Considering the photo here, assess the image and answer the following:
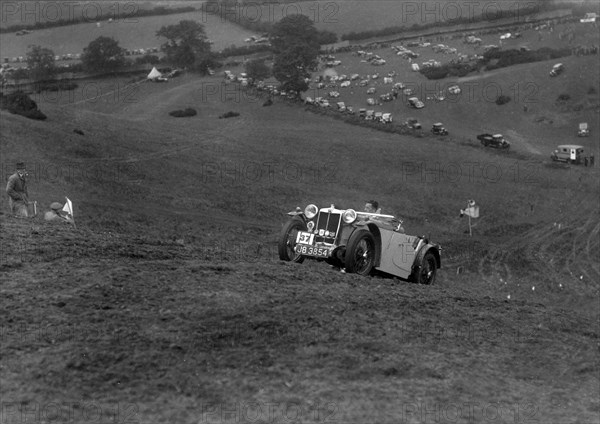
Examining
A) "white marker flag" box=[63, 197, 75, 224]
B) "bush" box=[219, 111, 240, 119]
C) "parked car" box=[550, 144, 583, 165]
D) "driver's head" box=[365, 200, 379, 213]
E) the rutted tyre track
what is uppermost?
"driver's head" box=[365, 200, 379, 213]

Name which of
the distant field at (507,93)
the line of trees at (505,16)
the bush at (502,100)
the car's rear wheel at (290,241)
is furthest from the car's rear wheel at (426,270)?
the line of trees at (505,16)

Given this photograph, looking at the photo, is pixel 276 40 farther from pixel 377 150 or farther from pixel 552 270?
pixel 552 270

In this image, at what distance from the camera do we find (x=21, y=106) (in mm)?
46031

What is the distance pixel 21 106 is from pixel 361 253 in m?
34.9

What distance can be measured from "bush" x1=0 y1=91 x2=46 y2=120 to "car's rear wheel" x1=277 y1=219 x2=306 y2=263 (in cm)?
3091

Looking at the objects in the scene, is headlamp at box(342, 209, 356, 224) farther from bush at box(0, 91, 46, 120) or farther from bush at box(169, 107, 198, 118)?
bush at box(169, 107, 198, 118)

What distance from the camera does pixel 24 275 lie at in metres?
12.2

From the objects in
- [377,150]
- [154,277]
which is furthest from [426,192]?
[154,277]

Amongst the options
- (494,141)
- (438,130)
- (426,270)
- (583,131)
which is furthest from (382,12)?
(426,270)

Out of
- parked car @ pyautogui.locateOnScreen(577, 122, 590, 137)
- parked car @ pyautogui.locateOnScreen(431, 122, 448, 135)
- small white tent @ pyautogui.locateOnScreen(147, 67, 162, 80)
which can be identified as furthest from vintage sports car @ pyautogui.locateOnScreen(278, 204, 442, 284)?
small white tent @ pyautogui.locateOnScreen(147, 67, 162, 80)

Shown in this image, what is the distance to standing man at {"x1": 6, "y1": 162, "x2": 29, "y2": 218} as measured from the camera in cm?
1955

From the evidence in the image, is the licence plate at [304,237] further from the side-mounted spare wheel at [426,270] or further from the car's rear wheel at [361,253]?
the side-mounted spare wheel at [426,270]

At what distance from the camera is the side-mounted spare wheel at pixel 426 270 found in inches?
698

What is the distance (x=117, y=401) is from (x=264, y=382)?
5.54 feet
